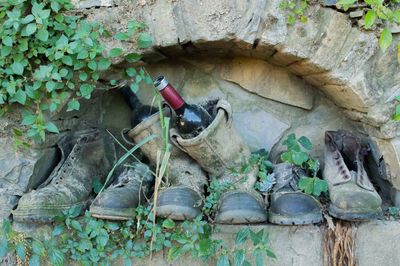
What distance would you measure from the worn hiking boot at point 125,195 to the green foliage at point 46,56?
302 mm

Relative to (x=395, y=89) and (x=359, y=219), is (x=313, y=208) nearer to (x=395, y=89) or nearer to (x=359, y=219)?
(x=359, y=219)

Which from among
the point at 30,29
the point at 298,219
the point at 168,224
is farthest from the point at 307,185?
the point at 30,29

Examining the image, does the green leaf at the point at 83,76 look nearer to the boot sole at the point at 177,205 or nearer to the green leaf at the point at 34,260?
the boot sole at the point at 177,205

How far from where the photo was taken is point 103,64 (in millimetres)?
1668

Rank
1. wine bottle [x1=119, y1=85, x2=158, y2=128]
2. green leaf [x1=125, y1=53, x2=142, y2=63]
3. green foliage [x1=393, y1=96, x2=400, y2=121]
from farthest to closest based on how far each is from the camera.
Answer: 1. wine bottle [x1=119, y1=85, x2=158, y2=128]
2. green leaf [x1=125, y1=53, x2=142, y2=63]
3. green foliage [x1=393, y1=96, x2=400, y2=121]

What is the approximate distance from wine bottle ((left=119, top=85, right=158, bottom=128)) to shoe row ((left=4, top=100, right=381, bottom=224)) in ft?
0.47

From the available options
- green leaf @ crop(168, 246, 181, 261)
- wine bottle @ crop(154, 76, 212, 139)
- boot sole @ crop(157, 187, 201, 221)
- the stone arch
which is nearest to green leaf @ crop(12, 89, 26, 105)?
the stone arch

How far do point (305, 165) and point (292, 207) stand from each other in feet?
0.96

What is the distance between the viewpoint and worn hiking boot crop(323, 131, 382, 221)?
1540 mm

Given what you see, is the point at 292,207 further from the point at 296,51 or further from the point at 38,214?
the point at 38,214

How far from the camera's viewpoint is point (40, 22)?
1602mm

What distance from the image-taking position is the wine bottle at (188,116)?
1.67 metres

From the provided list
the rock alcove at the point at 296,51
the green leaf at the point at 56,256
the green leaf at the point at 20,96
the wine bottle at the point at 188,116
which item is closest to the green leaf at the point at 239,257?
the rock alcove at the point at 296,51

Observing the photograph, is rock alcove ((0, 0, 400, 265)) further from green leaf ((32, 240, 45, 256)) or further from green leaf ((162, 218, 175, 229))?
green leaf ((32, 240, 45, 256))
